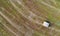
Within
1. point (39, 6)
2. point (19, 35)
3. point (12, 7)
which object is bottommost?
point (19, 35)

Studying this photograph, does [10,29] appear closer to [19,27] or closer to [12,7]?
[19,27]

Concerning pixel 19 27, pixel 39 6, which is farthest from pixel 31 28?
pixel 39 6

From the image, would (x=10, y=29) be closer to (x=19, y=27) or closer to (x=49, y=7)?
(x=19, y=27)

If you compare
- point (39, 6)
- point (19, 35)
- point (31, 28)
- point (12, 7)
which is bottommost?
point (19, 35)

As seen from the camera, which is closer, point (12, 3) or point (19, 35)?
point (19, 35)

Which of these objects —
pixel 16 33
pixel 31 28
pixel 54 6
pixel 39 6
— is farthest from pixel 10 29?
pixel 54 6

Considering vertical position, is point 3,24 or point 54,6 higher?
point 54,6
